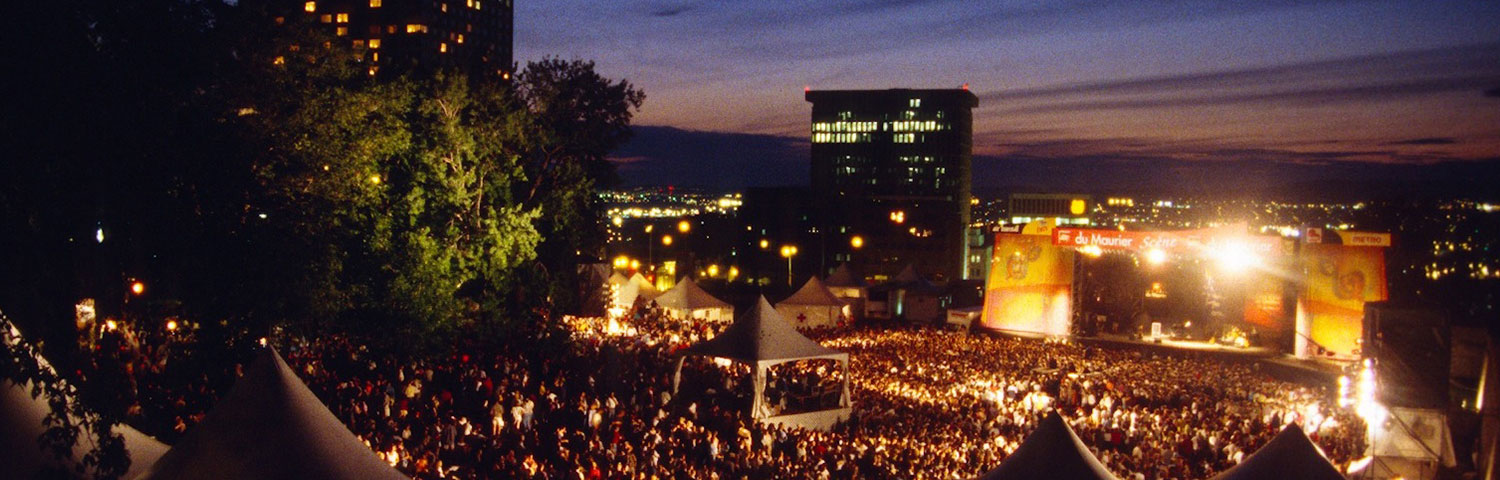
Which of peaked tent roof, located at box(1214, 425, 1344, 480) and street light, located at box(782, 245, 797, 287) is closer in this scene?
peaked tent roof, located at box(1214, 425, 1344, 480)

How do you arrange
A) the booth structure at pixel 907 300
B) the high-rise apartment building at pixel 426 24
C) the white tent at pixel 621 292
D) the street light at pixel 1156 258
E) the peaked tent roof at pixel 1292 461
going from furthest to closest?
the high-rise apartment building at pixel 426 24, the booth structure at pixel 907 300, the white tent at pixel 621 292, the street light at pixel 1156 258, the peaked tent roof at pixel 1292 461

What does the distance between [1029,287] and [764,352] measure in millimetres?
19911

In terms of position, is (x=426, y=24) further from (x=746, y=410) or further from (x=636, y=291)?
(x=746, y=410)

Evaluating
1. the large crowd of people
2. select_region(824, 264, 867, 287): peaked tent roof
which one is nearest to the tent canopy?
select_region(824, 264, 867, 287): peaked tent roof

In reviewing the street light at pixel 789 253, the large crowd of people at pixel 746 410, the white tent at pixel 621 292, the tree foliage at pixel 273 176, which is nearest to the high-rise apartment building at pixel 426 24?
the street light at pixel 789 253

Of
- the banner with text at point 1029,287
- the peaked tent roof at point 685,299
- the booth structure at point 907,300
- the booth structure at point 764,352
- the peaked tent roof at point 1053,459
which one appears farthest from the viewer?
the booth structure at point 907,300

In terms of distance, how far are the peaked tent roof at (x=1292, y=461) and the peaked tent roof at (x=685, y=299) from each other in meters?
24.8

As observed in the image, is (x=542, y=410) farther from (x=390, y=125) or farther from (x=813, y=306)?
(x=813, y=306)

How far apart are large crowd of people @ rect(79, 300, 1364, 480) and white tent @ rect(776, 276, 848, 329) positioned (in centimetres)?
1114

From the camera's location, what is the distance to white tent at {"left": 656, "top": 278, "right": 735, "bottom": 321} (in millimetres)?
33062

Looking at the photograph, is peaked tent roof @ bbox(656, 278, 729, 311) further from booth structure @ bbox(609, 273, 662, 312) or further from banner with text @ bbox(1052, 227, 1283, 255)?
banner with text @ bbox(1052, 227, 1283, 255)

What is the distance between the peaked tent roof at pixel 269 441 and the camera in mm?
7562

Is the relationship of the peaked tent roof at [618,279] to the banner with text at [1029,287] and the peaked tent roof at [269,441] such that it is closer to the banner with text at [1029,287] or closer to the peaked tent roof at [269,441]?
the banner with text at [1029,287]

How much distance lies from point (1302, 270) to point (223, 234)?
29703 mm
